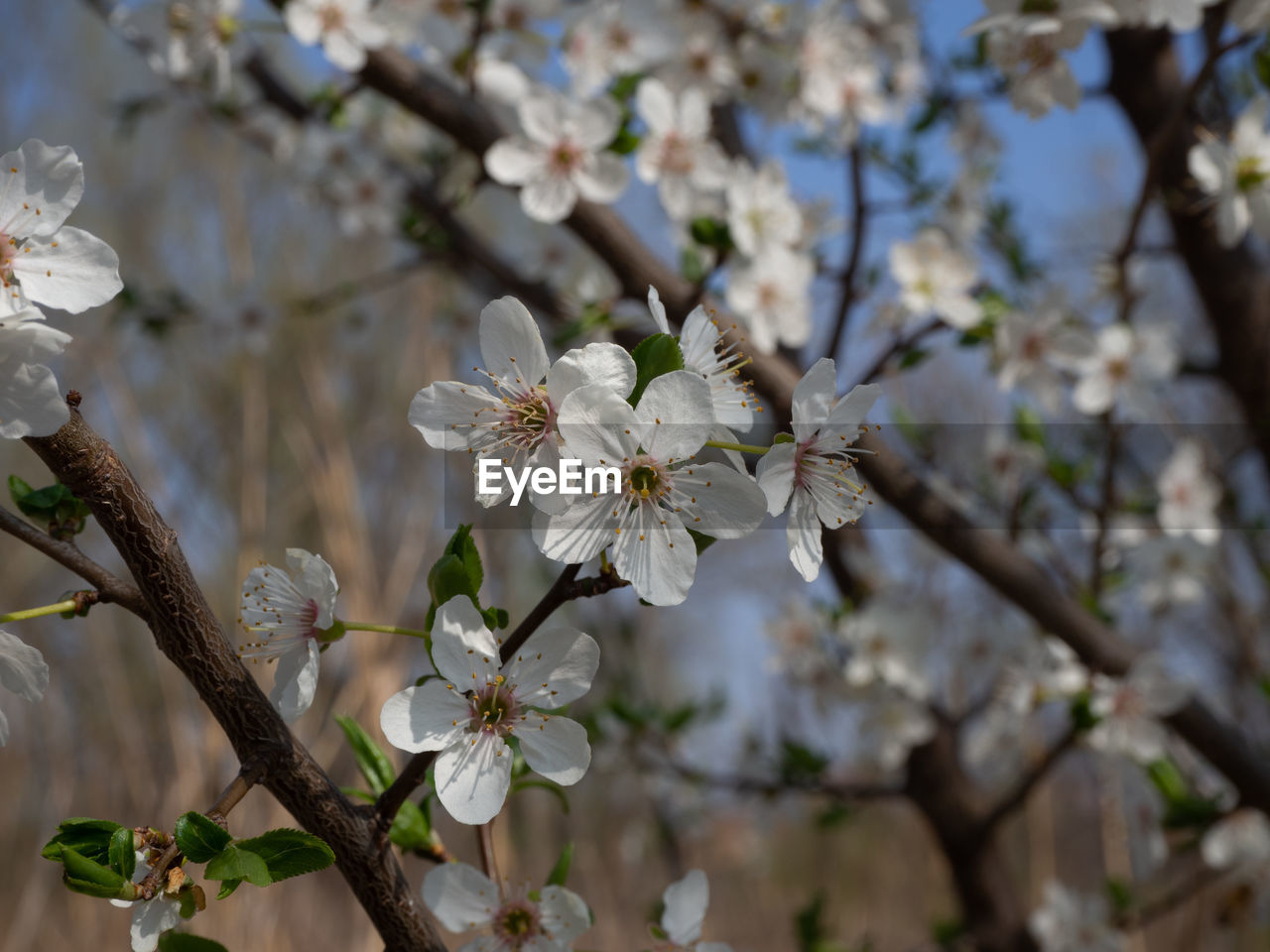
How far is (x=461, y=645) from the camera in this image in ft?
1.80

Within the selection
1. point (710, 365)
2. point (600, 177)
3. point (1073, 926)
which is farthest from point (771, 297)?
point (1073, 926)

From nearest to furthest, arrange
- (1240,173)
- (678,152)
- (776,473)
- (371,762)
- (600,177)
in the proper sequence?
1. (776,473)
2. (371,762)
3. (1240,173)
4. (600,177)
5. (678,152)

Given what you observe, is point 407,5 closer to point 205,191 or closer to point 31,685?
point 31,685

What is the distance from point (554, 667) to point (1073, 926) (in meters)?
1.52

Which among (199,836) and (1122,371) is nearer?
(199,836)

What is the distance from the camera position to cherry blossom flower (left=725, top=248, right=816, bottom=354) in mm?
1328

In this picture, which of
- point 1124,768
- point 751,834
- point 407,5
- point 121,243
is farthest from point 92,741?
point 121,243

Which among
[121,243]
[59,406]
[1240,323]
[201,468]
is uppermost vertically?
[59,406]

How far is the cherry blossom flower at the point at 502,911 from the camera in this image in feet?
2.02

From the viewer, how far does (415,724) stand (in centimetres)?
55

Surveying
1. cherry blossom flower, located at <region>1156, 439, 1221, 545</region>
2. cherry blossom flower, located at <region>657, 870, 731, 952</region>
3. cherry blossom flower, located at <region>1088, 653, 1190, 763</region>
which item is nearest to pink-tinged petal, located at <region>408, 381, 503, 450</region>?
cherry blossom flower, located at <region>657, 870, 731, 952</region>

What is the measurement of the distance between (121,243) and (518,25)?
23.3 ft

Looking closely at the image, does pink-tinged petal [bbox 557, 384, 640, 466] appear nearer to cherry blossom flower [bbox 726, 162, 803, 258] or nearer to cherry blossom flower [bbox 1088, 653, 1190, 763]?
cherry blossom flower [bbox 726, 162, 803, 258]

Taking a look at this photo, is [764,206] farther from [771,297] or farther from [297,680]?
[297,680]
